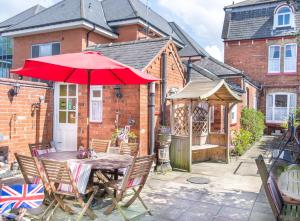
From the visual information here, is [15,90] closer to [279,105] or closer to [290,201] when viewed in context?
[290,201]

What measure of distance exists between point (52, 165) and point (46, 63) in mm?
1725

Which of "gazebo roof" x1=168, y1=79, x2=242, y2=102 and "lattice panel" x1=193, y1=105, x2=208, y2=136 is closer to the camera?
"gazebo roof" x1=168, y1=79, x2=242, y2=102

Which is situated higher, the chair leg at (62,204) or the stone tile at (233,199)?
the chair leg at (62,204)

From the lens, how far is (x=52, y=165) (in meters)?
4.82

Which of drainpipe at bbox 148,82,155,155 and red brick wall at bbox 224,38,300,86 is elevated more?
red brick wall at bbox 224,38,300,86

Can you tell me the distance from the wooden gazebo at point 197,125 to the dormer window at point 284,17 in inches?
511

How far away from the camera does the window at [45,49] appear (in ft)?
45.7

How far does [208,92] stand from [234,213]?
13.7ft

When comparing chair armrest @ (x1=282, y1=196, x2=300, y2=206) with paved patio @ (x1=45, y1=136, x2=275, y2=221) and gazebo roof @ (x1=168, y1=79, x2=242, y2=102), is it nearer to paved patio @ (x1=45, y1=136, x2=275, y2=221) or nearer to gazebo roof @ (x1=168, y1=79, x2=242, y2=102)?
paved patio @ (x1=45, y1=136, x2=275, y2=221)

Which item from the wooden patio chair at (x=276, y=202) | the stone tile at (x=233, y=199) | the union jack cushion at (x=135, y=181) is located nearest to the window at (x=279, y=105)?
the stone tile at (x=233, y=199)

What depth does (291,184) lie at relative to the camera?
5312 millimetres

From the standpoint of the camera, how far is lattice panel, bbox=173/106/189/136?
9501 millimetres

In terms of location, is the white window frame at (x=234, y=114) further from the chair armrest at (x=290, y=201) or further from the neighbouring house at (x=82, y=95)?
the chair armrest at (x=290, y=201)

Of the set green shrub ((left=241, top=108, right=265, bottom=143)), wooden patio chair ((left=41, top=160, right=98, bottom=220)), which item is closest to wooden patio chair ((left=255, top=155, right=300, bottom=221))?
wooden patio chair ((left=41, top=160, right=98, bottom=220))
